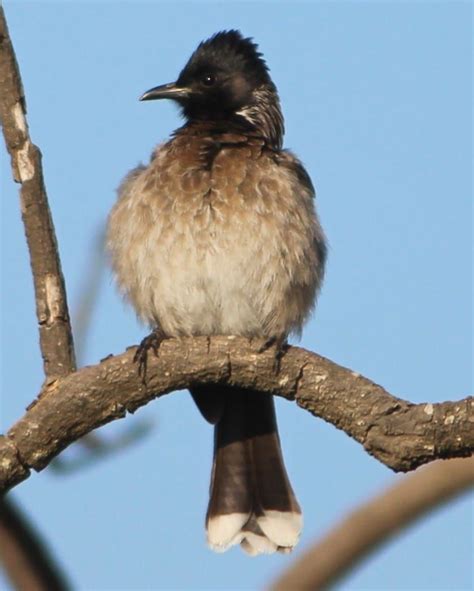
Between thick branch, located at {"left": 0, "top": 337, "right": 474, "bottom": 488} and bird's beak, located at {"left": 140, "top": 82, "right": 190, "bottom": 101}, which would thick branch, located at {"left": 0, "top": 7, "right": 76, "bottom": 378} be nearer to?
thick branch, located at {"left": 0, "top": 337, "right": 474, "bottom": 488}

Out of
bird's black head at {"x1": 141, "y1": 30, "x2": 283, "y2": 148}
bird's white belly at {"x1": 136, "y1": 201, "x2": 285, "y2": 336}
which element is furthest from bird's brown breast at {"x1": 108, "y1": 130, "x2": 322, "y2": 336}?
bird's black head at {"x1": 141, "y1": 30, "x2": 283, "y2": 148}

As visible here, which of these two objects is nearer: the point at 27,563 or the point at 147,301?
the point at 27,563

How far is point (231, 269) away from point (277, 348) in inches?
30.8

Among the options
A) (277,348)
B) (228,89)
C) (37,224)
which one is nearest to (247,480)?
(277,348)

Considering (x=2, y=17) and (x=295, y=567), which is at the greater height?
(x=2, y=17)

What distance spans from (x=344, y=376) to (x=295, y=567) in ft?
2.69

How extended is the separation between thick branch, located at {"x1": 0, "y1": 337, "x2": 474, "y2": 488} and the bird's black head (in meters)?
2.13

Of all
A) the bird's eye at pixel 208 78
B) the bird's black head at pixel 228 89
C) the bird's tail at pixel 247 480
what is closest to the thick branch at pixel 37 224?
the bird's tail at pixel 247 480

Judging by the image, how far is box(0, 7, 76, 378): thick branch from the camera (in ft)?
14.7

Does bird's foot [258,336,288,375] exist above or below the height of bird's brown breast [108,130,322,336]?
below

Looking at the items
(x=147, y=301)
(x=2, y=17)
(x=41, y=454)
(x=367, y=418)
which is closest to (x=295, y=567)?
(x=367, y=418)

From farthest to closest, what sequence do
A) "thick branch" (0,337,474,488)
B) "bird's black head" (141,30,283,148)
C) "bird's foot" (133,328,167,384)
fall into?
"bird's black head" (141,30,283,148) → "bird's foot" (133,328,167,384) → "thick branch" (0,337,474,488)

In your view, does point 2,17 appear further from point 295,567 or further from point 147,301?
point 295,567

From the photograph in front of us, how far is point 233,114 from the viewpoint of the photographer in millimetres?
6316
